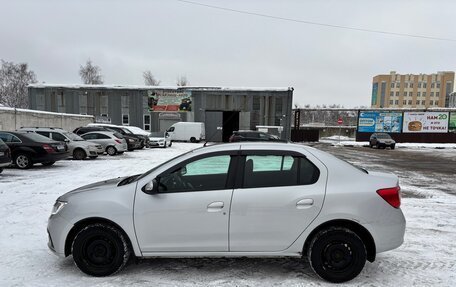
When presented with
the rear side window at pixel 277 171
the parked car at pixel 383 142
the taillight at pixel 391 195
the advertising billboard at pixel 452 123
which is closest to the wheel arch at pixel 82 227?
the rear side window at pixel 277 171

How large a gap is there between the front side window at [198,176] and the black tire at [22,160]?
403 inches

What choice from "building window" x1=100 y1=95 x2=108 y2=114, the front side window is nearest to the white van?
"building window" x1=100 y1=95 x2=108 y2=114

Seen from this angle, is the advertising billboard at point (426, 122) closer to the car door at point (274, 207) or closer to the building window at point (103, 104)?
the building window at point (103, 104)

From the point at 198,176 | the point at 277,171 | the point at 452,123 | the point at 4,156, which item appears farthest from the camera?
the point at 452,123

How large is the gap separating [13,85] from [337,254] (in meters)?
70.0

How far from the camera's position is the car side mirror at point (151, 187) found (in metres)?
3.44

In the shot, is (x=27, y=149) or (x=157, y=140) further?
(x=157, y=140)

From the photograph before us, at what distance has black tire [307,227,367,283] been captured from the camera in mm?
3418

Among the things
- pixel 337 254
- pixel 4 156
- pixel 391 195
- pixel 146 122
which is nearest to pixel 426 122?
pixel 146 122

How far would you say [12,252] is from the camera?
4121mm

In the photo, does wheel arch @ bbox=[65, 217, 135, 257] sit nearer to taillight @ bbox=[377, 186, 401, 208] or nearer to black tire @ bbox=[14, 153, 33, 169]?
taillight @ bbox=[377, 186, 401, 208]

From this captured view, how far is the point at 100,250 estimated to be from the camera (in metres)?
3.54

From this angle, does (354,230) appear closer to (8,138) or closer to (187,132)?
(8,138)

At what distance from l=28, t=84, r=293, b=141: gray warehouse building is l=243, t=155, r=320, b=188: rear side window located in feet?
112
